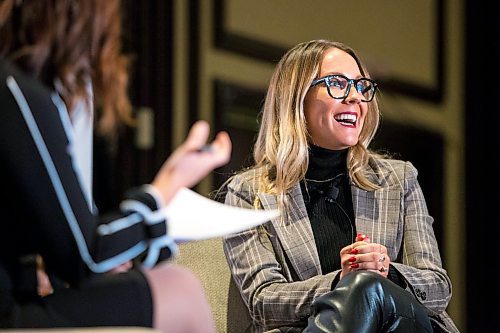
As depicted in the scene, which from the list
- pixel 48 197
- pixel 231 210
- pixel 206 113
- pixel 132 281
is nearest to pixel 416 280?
pixel 231 210

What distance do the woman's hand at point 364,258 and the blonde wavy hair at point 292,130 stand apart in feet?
0.91

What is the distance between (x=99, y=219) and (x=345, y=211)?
110cm

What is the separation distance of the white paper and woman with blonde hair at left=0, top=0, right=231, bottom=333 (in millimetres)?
30

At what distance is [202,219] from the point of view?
1.64m

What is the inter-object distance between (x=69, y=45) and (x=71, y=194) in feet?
0.80

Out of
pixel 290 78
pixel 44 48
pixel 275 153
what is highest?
pixel 44 48

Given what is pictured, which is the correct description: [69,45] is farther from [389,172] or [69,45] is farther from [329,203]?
[389,172]

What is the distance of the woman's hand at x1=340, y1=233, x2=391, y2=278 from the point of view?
7.52 ft

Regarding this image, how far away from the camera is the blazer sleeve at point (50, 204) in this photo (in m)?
1.52

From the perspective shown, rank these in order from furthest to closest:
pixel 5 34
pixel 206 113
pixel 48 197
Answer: pixel 206 113 < pixel 5 34 < pixel 48 197

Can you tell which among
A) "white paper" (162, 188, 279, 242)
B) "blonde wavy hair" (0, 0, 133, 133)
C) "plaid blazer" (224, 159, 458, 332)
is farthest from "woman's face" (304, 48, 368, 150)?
"blonde wavy hair" (0, 0, 133, 133)

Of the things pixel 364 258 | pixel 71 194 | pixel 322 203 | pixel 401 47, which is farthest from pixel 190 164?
pixel 401 47

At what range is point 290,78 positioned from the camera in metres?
2.68

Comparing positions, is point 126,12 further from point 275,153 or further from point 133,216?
point 133,216
